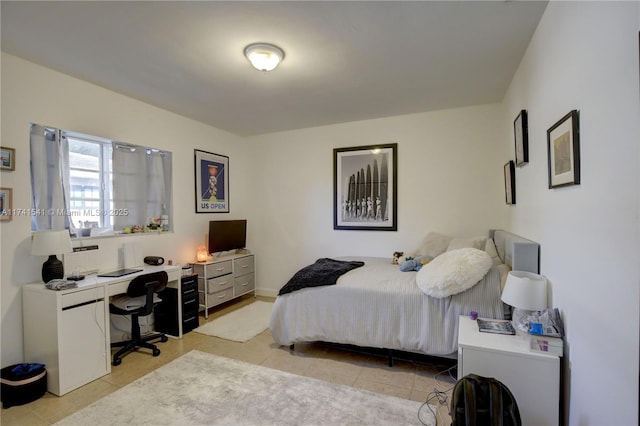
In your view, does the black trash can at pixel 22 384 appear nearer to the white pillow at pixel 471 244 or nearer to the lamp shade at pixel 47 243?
the lamp shade at pixel 47 243

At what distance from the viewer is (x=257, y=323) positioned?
149 inches

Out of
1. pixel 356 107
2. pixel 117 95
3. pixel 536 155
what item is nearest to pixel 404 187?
pixel 356 107

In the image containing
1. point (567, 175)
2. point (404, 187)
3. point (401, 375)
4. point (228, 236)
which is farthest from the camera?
point (228, 236)

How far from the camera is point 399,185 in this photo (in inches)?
167

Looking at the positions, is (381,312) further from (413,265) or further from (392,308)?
(413,265)

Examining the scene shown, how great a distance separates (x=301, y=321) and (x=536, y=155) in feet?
8.06

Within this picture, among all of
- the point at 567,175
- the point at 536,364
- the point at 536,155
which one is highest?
the point at 536,155

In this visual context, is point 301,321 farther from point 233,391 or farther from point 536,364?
point 536,364

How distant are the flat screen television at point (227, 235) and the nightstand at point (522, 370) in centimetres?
347

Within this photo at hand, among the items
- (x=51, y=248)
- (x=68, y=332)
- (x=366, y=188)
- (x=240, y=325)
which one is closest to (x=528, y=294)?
(x=366, y=188)

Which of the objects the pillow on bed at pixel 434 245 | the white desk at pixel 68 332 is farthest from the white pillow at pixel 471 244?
the white desk at pixel 68 332

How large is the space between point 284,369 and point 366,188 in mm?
2697

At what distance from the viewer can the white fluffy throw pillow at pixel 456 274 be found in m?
2.40

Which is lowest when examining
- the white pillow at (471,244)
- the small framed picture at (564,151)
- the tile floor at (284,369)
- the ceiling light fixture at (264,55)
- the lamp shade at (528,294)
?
the tile floor at (284,369)
